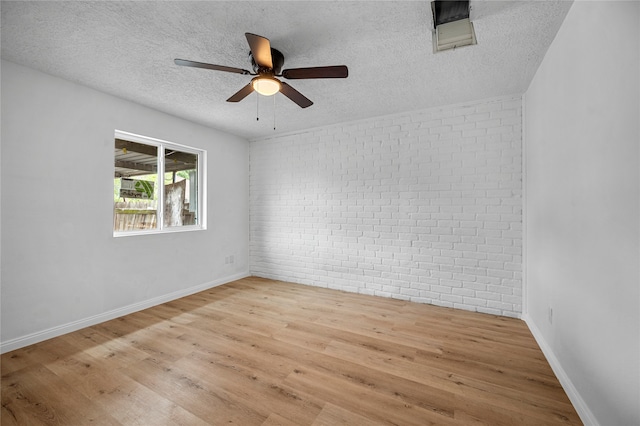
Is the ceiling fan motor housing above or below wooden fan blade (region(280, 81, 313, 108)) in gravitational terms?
above

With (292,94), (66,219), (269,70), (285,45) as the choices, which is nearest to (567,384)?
(292,94)

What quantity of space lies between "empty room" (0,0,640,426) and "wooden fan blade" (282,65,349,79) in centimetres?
2

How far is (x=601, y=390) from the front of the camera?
1377 mm

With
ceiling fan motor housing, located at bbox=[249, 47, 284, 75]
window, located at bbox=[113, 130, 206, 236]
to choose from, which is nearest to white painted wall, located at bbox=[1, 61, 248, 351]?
window, located at bbox=[113, 130, 206, 236]

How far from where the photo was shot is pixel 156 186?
3648 millimetres

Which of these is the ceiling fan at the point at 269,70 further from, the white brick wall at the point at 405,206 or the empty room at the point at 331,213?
the white brick wall at the point at 405,206

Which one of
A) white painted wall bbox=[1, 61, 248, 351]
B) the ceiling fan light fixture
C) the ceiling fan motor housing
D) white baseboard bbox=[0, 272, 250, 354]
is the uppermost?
the ceiling fan motor housing

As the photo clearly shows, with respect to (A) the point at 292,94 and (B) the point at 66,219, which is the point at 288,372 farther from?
(B) the point at 66,219

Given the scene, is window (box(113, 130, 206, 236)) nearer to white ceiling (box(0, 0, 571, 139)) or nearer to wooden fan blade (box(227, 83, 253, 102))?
white ceiling (box(0, 0, 571, 139))

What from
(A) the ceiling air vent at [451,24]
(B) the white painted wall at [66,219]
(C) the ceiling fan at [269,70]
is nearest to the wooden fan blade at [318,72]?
(C) the ceiling fan at [269,70]

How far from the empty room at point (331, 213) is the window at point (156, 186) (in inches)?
1.4

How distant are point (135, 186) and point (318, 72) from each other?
112 inches

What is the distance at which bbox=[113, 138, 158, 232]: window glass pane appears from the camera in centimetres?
324

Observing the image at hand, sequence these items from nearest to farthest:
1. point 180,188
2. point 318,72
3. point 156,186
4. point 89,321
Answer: point 318,72 → point 89,321 → point 156,186 → point 180,188
